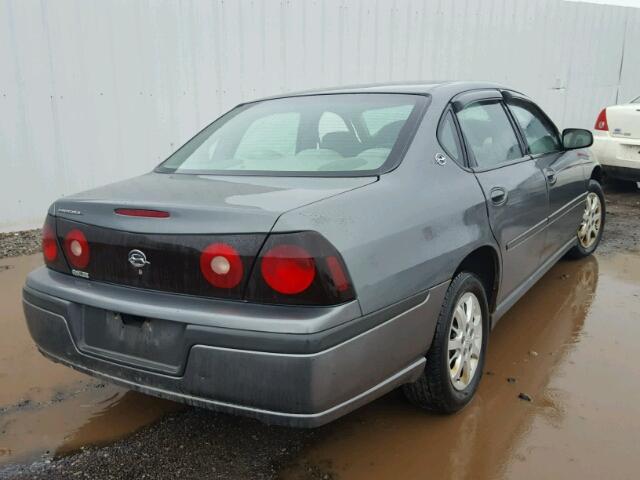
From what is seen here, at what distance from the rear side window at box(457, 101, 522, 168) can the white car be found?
14.6 ft

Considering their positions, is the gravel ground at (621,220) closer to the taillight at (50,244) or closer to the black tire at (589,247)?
the black tire at (589,247)

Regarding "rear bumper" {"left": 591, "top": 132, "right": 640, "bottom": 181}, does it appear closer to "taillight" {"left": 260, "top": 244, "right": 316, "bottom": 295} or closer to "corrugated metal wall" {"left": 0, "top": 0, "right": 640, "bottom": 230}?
"corrugated metal wall" {"left": 0, "top": 0, "right": 640, "bottom": 230}

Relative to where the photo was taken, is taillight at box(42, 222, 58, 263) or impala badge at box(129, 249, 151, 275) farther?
taillight at box(42, 222, 58, 263)

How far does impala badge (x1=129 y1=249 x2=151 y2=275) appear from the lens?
2.08 metres

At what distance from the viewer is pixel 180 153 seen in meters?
3.11

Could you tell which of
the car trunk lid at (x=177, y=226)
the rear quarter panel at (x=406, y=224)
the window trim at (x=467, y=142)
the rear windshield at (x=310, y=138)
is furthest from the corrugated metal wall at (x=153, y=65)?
the rear quarter panel at (x=406, y=224)

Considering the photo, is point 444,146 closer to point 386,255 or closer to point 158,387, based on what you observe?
point 386,255

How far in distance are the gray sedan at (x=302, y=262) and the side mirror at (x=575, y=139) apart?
4.08 ft

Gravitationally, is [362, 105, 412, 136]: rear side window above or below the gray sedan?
above

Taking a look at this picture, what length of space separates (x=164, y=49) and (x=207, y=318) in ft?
16.6

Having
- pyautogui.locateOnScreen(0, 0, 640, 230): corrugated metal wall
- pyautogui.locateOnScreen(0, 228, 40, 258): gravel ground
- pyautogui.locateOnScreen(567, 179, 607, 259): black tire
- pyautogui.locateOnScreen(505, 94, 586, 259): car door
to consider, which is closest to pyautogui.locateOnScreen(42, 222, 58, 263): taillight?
pyautogui.locateOnScreen(505, 94, 586, 259): car door

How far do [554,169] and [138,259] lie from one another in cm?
284

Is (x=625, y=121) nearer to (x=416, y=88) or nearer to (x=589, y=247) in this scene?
(x=589, y=247)

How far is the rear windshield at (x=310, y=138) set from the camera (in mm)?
2520
